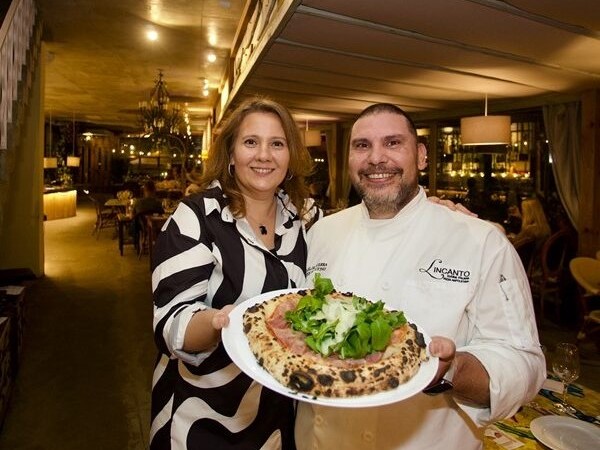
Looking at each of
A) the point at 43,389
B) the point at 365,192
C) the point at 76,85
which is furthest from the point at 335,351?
the point at 76,85

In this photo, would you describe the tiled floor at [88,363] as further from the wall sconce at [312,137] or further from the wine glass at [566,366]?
the wall sconce at [312,137]

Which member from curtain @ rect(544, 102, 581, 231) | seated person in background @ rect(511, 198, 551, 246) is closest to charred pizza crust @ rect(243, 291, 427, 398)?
seated person in background @ rect(511, 198, 551, 246)

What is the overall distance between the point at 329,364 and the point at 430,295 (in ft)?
1.79

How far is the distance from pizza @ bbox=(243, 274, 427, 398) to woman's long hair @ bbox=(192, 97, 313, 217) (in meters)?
0.62

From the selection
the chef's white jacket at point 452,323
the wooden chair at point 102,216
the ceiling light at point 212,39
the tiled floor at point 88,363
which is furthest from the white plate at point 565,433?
the wooden chair at point 102,216

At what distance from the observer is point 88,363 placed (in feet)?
13.1

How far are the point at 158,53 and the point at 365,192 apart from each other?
6.14 meters

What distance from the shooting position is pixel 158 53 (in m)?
6.72

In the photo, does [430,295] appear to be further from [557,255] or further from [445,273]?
[557,255]

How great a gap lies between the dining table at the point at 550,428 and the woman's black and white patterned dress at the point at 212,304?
777mm

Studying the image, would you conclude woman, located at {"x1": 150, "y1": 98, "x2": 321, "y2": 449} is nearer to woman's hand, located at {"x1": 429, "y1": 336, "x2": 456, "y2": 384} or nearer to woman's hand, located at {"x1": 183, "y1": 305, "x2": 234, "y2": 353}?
woman's hand, located at {"x1": 183, "y1": 305, "x2": 234, "y2": 353}

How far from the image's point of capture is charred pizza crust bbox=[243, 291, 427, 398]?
3.12 feet

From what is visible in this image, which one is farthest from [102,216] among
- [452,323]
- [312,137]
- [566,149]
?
[452,323]

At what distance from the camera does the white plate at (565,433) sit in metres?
1.31
